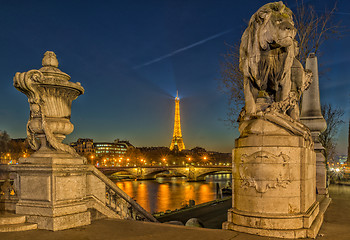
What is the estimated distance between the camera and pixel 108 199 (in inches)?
327

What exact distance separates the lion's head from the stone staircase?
5185mm

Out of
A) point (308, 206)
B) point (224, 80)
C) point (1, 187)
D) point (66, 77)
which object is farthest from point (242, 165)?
point (224, 80)

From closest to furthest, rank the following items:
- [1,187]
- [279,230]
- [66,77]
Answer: [279,230]
[66,77]
[1,187]

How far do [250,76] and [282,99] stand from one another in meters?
0.81

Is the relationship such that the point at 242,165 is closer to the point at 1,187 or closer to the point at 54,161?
the point at 54,161

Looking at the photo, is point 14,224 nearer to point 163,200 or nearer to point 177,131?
point 163,200

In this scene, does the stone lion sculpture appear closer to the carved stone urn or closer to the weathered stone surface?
the weathered stone surface

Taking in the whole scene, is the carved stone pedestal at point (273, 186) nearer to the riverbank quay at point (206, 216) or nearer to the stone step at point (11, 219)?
the riverbank quay at point (206, 216)

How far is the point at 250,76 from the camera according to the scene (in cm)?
671

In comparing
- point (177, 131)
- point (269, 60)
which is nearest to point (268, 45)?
point (269, 60)

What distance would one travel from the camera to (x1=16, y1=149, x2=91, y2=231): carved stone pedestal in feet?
21.8

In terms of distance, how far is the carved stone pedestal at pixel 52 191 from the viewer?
6637 millimetres

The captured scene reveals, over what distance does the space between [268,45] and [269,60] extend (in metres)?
0.36

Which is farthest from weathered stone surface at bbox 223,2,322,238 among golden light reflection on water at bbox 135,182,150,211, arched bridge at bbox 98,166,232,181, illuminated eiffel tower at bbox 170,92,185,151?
illuminated eiffel tower at bbox 170,92,185,151
